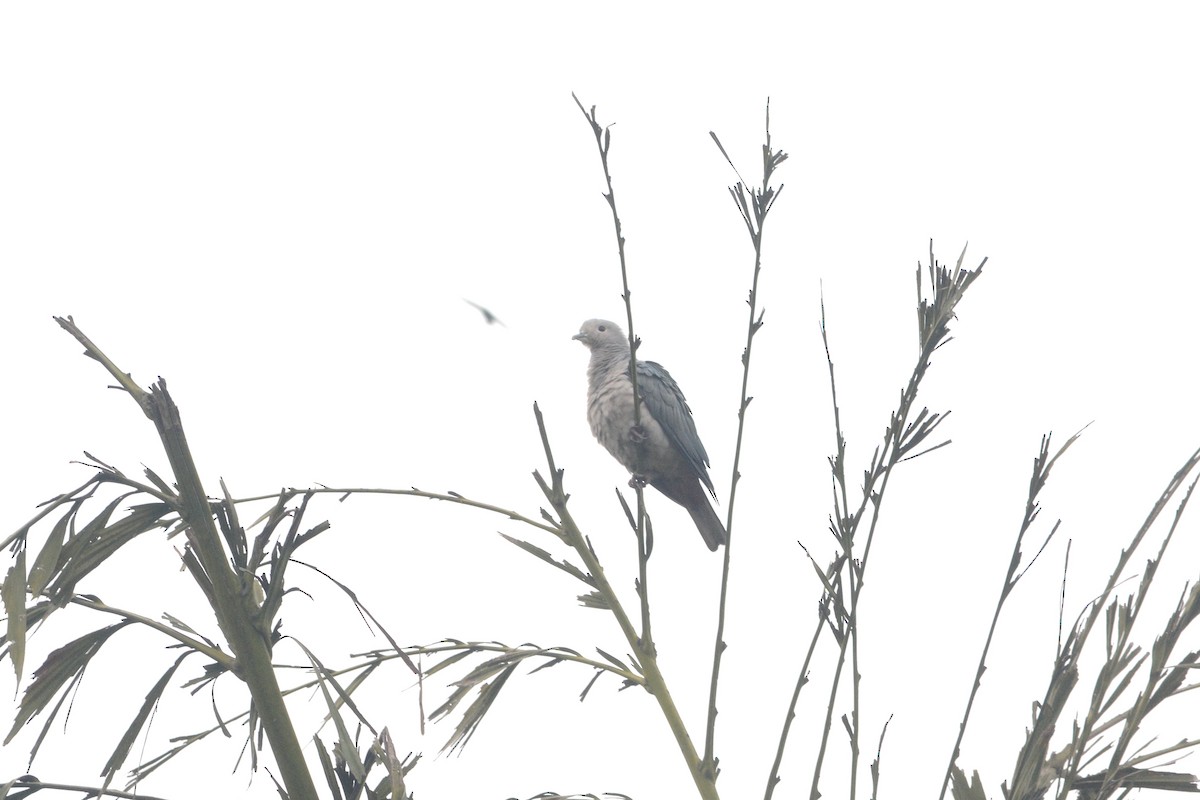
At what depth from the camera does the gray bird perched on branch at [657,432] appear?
7461 millimetres

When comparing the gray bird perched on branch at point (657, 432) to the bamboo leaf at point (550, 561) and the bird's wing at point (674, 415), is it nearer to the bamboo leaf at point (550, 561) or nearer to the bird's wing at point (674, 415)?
the bird's wing at point (674, 415)

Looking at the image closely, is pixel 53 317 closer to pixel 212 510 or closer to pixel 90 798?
pixel 212 510

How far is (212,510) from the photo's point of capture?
2.42 m

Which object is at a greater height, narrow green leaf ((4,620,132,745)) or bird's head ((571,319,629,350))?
bird's head ((571,319,629,350))

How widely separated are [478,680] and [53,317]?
1265mm

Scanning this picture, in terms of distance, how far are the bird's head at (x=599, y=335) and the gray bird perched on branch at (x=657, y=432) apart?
10.5 inches

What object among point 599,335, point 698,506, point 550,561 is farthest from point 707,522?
point 550,561

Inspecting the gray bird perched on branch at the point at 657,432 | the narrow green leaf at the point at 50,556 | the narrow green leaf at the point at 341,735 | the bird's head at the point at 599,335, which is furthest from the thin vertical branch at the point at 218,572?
the bird's head at the point at 599,335

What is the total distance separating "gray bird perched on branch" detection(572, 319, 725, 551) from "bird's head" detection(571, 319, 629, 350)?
0.27 meters

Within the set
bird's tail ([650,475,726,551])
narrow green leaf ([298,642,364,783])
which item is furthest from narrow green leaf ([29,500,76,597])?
bird's tail ([650,475,726,551])

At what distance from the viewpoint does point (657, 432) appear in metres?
7.52

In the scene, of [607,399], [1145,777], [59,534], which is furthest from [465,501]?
[607,399]

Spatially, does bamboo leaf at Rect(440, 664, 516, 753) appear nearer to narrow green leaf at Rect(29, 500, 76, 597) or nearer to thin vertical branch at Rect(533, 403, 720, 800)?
thin vertical branch at Rect(533, 403, 720, 800)

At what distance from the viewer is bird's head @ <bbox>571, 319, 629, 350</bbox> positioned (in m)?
8.45
